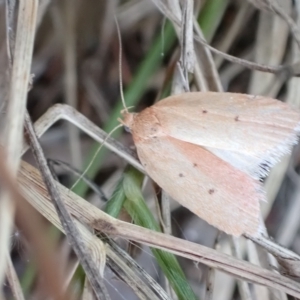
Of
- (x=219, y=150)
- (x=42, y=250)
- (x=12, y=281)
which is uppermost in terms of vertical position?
(x=42, y=250)

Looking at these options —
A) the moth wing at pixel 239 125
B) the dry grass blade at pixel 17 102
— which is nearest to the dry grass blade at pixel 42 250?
the dry grass blade at pixel 17 102

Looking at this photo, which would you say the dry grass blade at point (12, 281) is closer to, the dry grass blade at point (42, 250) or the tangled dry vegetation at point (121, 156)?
the tangled dry vegetation at point (121, 156)

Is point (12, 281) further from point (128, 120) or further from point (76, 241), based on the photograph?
point (128, 120)

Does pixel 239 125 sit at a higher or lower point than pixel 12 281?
higher

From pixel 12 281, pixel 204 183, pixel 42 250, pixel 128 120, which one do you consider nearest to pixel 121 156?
pixel 128 120

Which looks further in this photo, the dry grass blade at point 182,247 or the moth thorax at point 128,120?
the moth thorax at point 128,120

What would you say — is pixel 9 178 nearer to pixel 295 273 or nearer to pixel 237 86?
pixel 295 273
